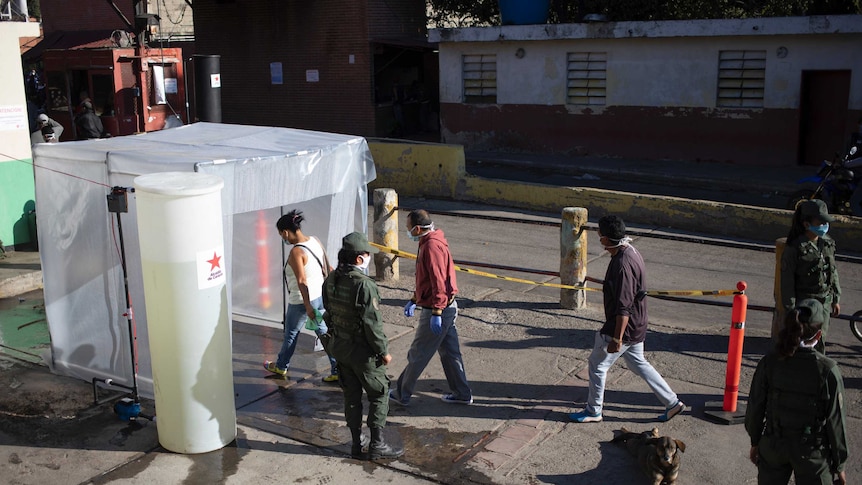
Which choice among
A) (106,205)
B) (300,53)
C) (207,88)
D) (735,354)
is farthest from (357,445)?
(300,53)

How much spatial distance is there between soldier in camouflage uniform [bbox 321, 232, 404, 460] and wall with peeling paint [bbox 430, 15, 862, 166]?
14.6 m

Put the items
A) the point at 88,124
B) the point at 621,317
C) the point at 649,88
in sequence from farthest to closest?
the point at 649,88 → the point at 88,124 → the point at 621,317

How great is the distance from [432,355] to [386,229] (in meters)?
3.96

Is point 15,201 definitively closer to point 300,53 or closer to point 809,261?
point 809,261

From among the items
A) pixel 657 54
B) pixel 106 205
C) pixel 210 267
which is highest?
pixel 657 54

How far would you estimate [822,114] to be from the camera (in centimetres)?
1827

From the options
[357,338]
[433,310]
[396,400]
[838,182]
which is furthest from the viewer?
[838,182]

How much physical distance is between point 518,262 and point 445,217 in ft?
10.5

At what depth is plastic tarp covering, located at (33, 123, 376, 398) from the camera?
7.10m

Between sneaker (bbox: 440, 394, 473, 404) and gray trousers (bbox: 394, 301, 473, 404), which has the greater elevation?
gray trousers (bbox: 394, 301, 473, 404)

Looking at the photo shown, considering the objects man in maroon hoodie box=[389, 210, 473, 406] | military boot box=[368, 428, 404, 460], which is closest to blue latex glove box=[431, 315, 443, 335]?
man in maroon hoodie box=[389, 210, 473, 406]

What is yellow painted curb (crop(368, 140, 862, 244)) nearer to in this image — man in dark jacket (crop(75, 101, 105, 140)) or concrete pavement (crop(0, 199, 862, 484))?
concrete pavement (crop(0, 199, 862, 484))

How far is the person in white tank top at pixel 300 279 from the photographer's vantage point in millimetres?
7277

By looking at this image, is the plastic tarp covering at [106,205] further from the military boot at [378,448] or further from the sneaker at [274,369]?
Answer: the military boot at [378,448]
